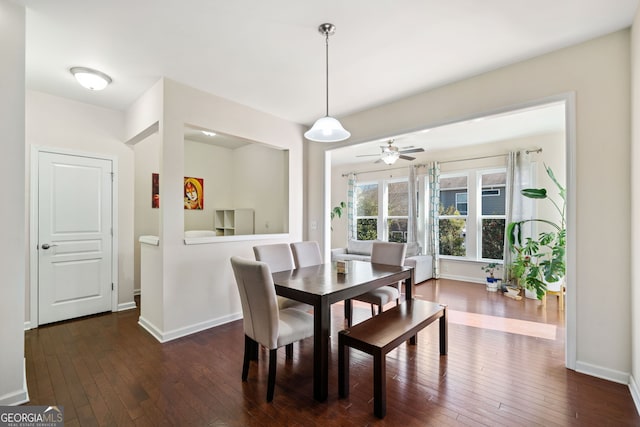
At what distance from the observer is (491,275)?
5.25 meters

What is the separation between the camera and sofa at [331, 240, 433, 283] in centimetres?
540

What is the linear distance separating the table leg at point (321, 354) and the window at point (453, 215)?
478 cm

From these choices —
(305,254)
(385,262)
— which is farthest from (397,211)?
(305,254)

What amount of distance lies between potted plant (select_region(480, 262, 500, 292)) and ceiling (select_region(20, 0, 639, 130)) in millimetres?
3697

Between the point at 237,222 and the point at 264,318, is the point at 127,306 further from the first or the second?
the point at 264,318

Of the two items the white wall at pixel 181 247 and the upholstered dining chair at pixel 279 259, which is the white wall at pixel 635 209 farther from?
the white wall at pixel 181 247

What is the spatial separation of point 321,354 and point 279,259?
4.31 feet

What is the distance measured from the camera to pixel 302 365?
98.7 inches

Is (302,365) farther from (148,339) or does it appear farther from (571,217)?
(571,217)

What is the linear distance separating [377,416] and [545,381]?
1451mm

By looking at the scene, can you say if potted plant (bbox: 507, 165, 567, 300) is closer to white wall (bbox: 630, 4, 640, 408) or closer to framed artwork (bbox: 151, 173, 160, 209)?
white wall (bbox: 630, 4, 640, 408)

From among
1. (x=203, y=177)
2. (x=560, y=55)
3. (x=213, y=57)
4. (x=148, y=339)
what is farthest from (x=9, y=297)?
(x=560, y=55)

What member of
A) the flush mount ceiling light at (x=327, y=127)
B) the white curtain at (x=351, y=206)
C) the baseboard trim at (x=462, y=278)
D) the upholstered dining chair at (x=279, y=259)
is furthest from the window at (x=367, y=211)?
the flush mount ceiling light at (x=327, y=127)

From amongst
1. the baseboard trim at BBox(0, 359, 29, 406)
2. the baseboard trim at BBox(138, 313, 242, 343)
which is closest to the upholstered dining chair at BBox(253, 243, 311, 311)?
the baseboard trim at BBox(138, 313, 242, 343)
